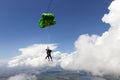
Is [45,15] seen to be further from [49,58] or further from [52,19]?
[49,58]

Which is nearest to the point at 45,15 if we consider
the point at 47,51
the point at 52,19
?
the point at 52,19

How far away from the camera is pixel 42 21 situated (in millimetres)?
38469

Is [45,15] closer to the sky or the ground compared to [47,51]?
closer to the sky

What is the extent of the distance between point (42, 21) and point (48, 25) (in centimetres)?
134

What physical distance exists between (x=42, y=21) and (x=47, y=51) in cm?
804

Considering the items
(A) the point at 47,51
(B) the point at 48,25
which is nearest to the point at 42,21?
(B) the point at 48,25

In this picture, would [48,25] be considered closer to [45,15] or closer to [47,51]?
[45,15]

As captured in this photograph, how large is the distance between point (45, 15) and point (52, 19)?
4.44 ft

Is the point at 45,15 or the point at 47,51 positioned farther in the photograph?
the point at 47,51

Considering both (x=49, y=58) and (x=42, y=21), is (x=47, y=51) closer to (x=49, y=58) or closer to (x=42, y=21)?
(x=49, y=58)

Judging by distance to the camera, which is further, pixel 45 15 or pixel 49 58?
pixel 49 58

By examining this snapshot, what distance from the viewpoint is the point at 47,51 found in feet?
146

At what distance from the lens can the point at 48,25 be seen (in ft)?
124

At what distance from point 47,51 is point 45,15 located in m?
9.44
